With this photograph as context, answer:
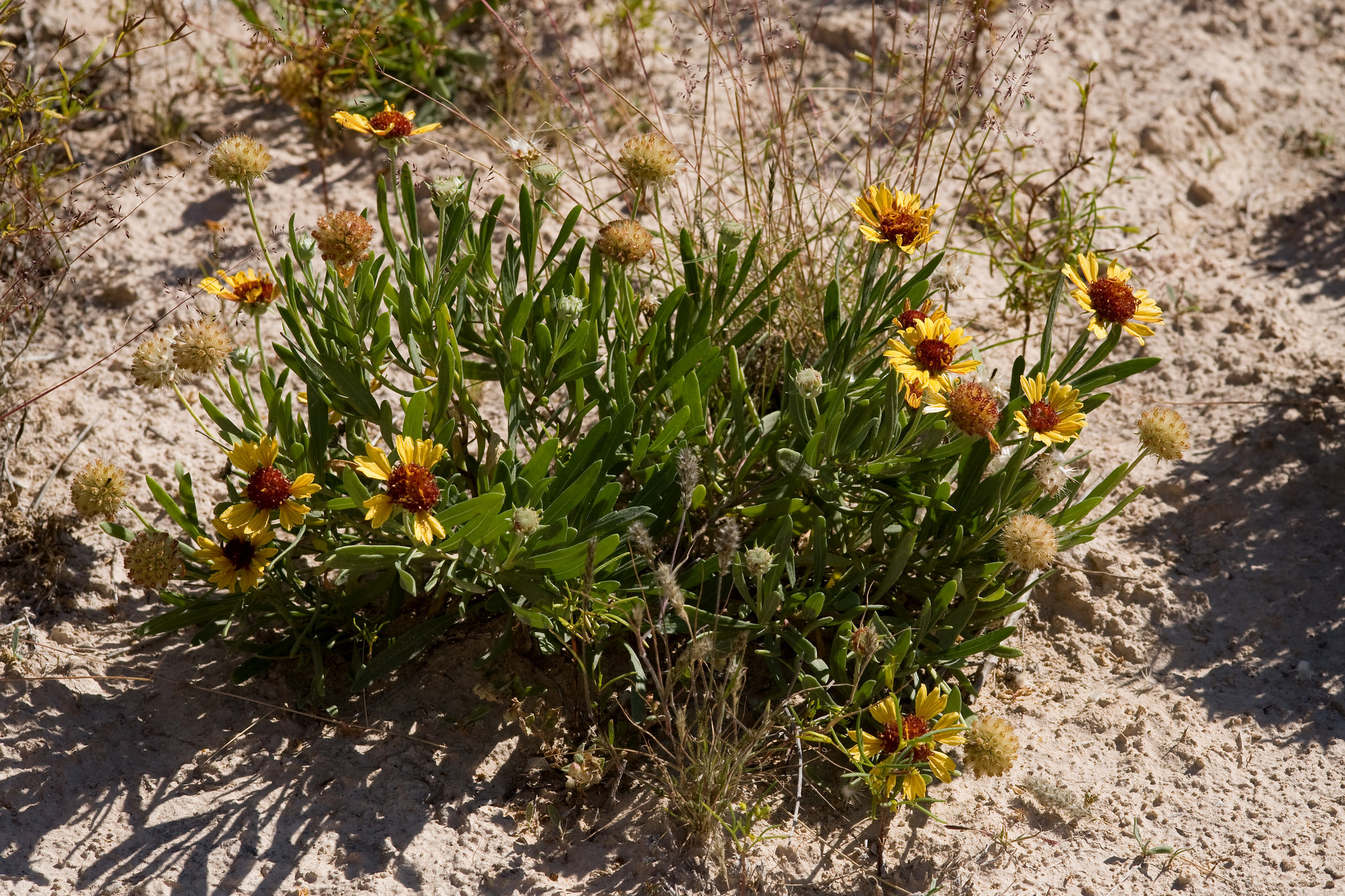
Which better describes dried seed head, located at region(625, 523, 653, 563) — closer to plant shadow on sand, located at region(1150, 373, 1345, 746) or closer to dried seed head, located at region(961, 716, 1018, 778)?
dried seed head, located at region(961, 716, 1018, 778)

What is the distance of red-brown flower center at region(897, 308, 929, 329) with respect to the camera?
243cm

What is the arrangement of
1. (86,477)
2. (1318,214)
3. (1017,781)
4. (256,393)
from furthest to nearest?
(1318,214), (256,393), (1017,781), (86,477)

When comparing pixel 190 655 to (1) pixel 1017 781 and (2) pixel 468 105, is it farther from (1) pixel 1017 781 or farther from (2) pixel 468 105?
(2) pixel 468 105

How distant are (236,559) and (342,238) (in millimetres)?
746

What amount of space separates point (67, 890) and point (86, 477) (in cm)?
88

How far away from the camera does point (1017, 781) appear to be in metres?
2.66

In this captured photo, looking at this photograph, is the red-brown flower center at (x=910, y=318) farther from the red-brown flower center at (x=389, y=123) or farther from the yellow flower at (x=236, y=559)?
the yellow flower at (x=236, y=559)

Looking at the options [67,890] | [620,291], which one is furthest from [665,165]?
[67,890]

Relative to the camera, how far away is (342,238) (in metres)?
2.41

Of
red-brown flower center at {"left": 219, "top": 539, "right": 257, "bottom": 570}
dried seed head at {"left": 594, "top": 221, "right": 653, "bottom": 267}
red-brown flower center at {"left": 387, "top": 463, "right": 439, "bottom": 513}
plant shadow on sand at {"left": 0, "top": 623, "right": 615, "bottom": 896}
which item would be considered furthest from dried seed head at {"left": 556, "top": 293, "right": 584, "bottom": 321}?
plant shadow on sand at {"left": 0, "top": 623, "right": 615, "bottom": 896}

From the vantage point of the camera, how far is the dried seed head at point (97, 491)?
245 centimetres

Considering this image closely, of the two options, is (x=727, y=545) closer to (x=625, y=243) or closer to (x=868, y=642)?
(x=868, y=642)

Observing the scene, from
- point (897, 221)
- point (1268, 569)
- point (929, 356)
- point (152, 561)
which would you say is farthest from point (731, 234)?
point (1268, 569)

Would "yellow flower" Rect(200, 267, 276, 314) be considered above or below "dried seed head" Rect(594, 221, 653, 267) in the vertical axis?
below
